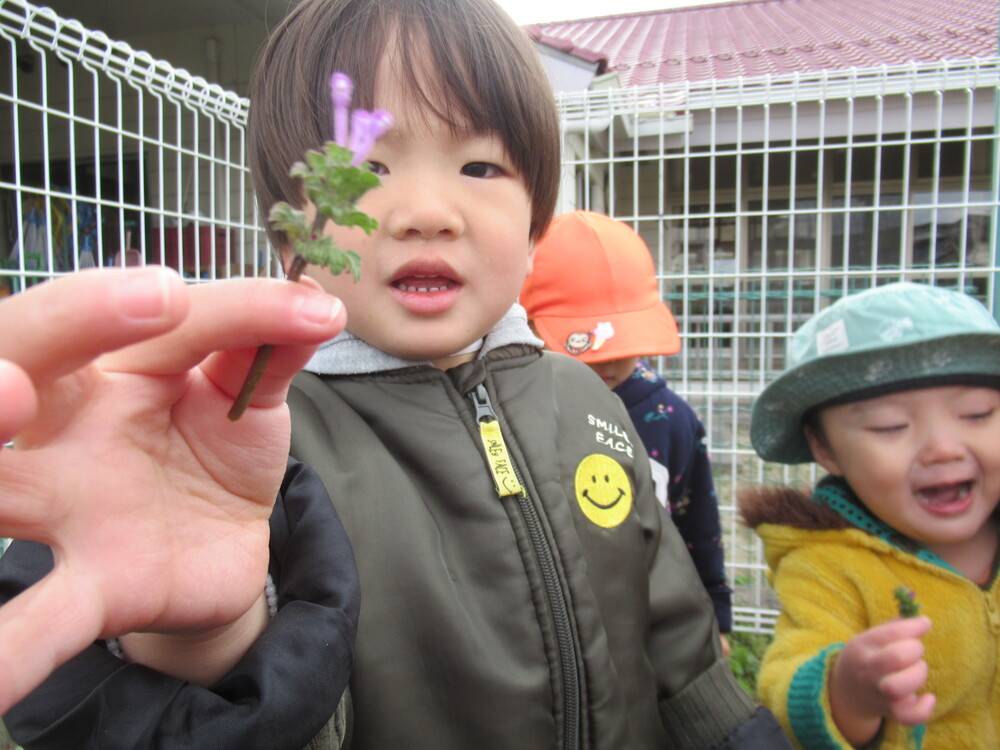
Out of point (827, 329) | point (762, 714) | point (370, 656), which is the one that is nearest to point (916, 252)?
point (827, 329)

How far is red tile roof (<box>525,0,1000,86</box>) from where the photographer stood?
19.0ft

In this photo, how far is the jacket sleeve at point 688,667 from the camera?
1166 millimetres

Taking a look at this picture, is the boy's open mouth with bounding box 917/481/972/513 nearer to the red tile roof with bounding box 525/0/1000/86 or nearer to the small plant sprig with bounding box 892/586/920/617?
the small plant sprig with bounding box 892/586/920/617

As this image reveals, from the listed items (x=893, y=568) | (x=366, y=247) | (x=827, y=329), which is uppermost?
(x=366, y=247)

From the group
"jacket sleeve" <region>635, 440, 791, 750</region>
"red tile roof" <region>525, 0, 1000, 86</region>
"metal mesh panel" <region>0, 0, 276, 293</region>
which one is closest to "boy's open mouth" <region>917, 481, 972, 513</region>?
"jacket sleeve" <region>635, 440, 791, 750</region>

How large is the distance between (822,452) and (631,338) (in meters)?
0.75

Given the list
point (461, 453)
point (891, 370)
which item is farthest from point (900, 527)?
point (461, 453)

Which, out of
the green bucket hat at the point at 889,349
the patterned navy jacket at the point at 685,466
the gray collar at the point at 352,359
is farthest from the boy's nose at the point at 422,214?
the patterned navy jacket at the point at 685,466

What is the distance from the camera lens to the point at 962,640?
4.42 feet

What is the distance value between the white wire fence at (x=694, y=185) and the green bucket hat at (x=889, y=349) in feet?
4.42

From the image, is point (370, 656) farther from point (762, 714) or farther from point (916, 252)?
point (916, 252)

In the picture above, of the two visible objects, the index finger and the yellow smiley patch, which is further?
the yellow smiley patch

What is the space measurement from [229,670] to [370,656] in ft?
0.79

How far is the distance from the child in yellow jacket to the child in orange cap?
28.5 inches
